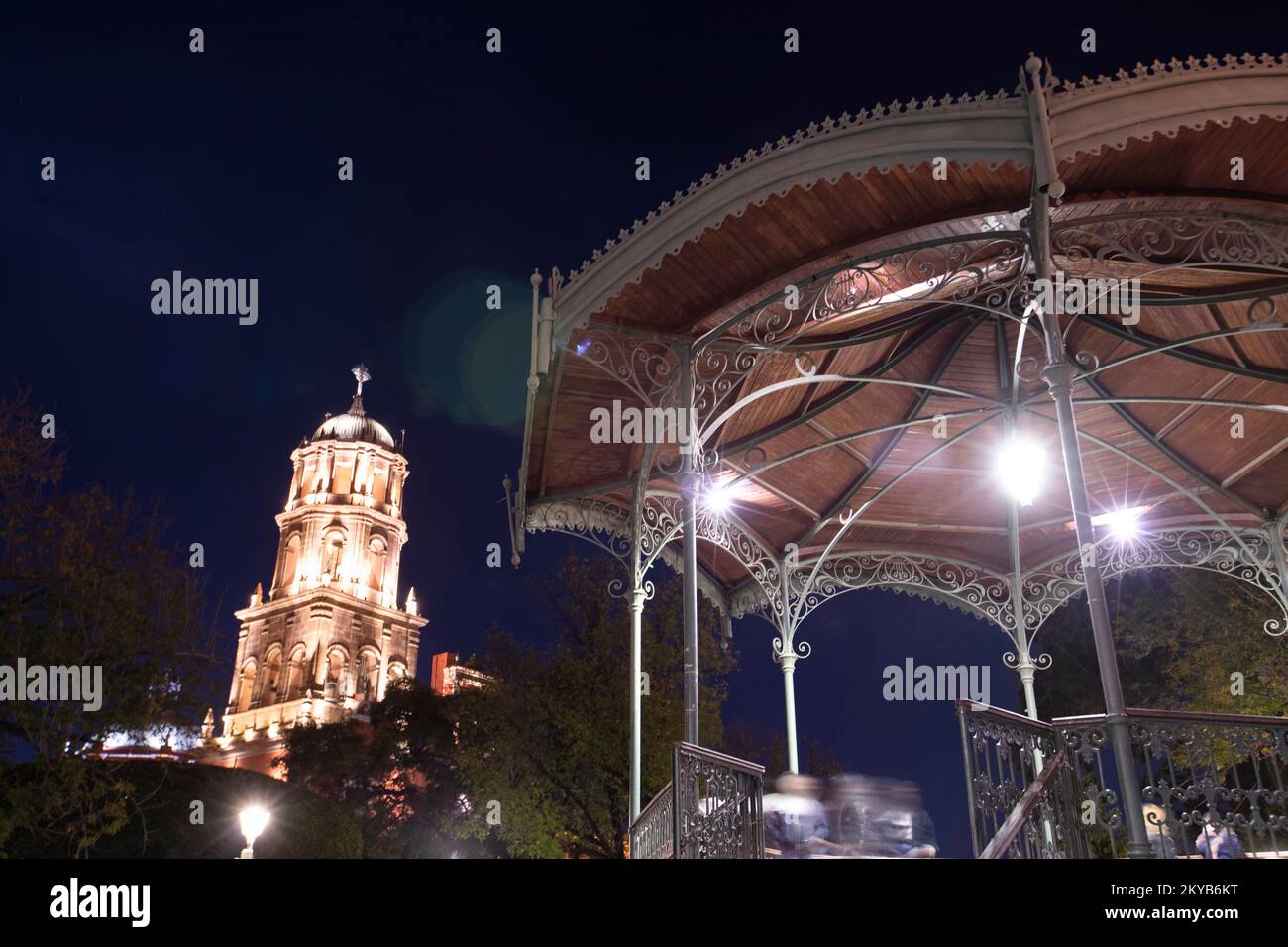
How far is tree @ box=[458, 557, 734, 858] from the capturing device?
2259 centimetres

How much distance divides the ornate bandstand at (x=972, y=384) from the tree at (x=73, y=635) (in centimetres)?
738

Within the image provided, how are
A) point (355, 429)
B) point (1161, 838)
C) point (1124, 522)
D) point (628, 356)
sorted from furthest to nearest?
point (355, 429)
point (1124, 522)
point (628, 356)
point (1161, 838)

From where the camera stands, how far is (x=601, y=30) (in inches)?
1607

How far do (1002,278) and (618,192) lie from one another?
47268mm

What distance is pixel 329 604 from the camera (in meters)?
79.2

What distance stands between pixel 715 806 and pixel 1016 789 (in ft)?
8.85

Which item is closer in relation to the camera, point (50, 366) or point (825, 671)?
point (825, 671)

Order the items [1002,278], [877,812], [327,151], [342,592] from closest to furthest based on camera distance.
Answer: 1. [877,812]
2. [1002,278]
3. [327,151]
4. [342,592]

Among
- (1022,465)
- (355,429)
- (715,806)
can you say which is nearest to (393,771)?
(1022,465)

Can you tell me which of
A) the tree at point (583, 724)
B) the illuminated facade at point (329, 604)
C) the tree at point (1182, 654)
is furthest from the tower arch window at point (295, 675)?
the tree at point (1182, 654)

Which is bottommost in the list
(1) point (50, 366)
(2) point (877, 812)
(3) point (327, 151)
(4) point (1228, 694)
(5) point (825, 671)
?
(2) point (877, 812)

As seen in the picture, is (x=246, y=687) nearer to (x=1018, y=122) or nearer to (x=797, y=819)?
(x=797, y=819)
